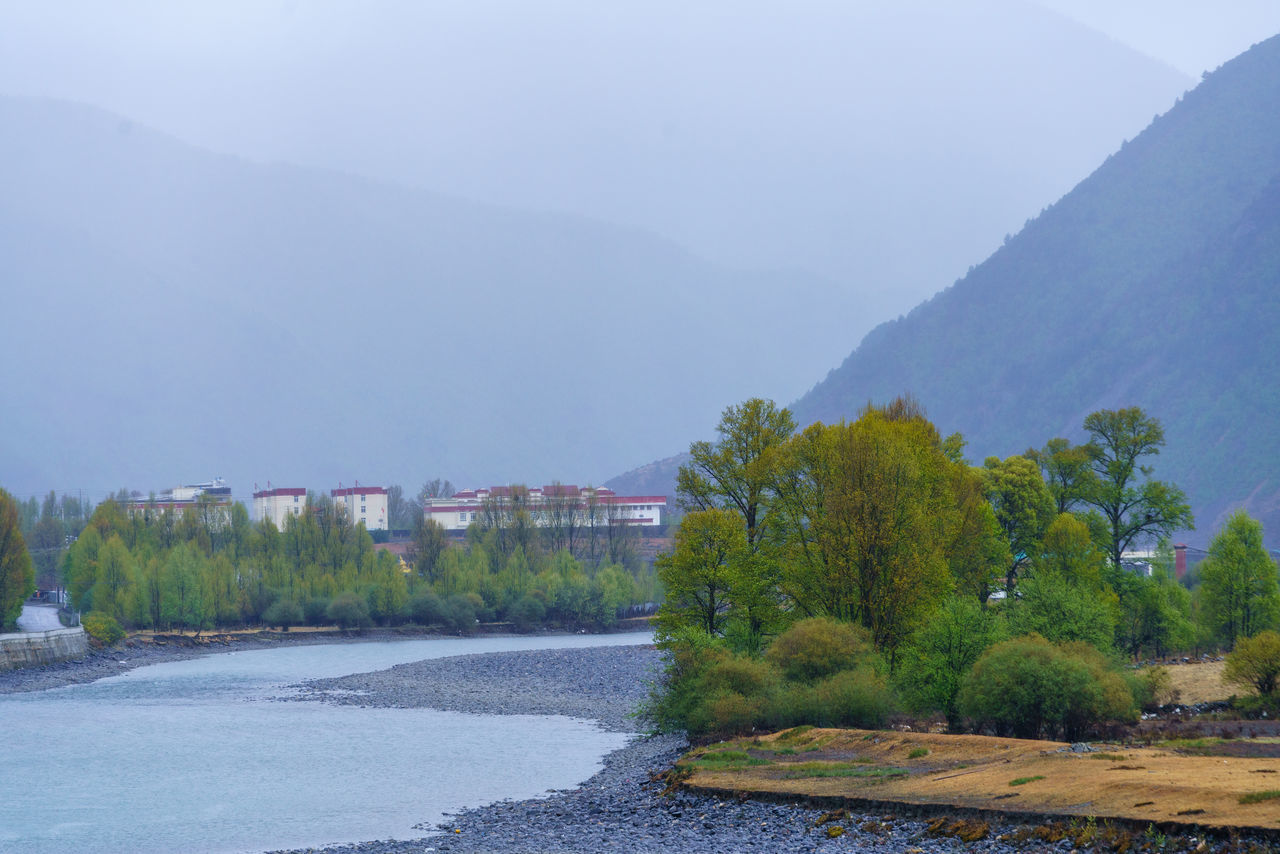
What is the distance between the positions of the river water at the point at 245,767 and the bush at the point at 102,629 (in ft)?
92.7

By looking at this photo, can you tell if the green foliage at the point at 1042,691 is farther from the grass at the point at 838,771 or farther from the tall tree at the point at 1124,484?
the tall tree at the point at 1124,484

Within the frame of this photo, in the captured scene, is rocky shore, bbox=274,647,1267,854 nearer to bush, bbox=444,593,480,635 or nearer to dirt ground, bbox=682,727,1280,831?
dirt ground, bbox=682,727,1280,831

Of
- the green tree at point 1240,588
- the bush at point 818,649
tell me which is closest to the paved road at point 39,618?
the bush at point 818,649

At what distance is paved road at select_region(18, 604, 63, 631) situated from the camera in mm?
98438

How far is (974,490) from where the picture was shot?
5259cm

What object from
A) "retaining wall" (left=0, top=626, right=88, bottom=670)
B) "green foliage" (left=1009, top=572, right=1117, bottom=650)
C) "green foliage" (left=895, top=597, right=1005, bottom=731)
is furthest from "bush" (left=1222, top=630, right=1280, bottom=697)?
"retaining wall" (left=0, top=626, right=88, bottom=670)

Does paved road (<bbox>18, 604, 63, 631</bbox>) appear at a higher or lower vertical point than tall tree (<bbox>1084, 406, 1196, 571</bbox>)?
lower

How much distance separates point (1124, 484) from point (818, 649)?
88.9ft

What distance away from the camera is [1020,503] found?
5778cm

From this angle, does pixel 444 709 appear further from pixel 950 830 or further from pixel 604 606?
pixel 604 606

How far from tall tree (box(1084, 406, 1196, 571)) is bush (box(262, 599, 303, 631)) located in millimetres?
80840

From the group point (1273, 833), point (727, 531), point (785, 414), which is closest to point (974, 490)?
point (785, 414)

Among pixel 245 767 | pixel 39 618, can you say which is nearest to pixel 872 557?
pixel 245 767

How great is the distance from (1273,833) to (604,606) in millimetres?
108745
